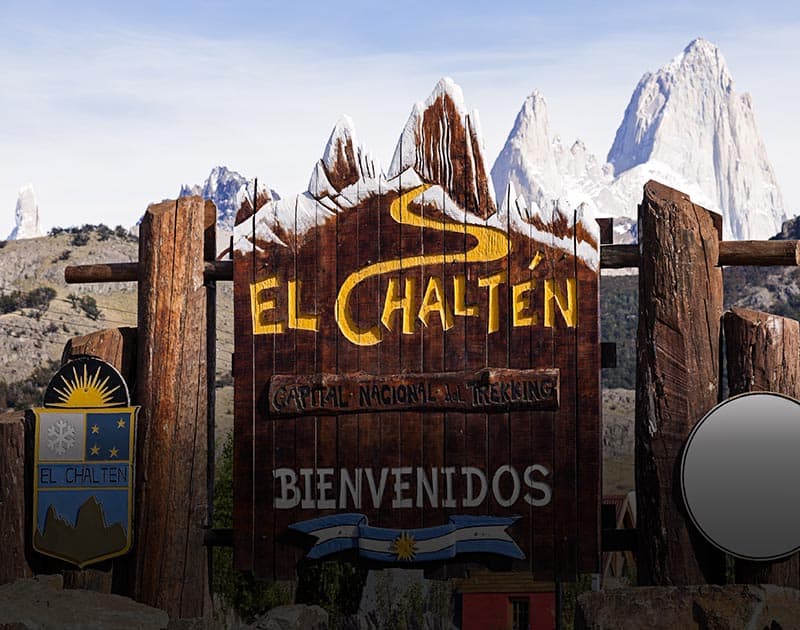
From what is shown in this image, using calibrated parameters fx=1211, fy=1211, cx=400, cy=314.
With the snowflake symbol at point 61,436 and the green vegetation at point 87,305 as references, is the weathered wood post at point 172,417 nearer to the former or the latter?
the snowflake symbol at point 61,436

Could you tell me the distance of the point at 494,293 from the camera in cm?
672

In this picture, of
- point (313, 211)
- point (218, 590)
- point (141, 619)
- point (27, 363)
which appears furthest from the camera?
point (27, 363)

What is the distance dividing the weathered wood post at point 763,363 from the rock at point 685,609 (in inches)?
20.6

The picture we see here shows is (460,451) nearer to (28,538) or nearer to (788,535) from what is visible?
(788,535)

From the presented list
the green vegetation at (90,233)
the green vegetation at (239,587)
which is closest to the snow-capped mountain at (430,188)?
the green vegetation at (239,587)

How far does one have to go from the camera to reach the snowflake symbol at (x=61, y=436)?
7.09 metres

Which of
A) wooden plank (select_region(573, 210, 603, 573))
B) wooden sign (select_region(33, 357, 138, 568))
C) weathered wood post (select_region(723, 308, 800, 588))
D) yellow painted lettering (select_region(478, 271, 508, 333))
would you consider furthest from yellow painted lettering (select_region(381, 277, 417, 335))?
weathered wood post (select_region(723, 308, 800, 588))

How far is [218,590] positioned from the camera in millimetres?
18312

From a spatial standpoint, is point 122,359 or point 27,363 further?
point 27,363

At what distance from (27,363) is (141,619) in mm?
41706

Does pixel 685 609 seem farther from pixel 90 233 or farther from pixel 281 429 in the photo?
pixel 90 233

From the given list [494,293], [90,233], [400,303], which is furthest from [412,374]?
[90,233]

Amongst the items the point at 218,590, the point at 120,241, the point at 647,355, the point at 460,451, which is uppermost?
the point at 120,241

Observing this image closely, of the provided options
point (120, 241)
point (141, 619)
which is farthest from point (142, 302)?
point (120, 241)
